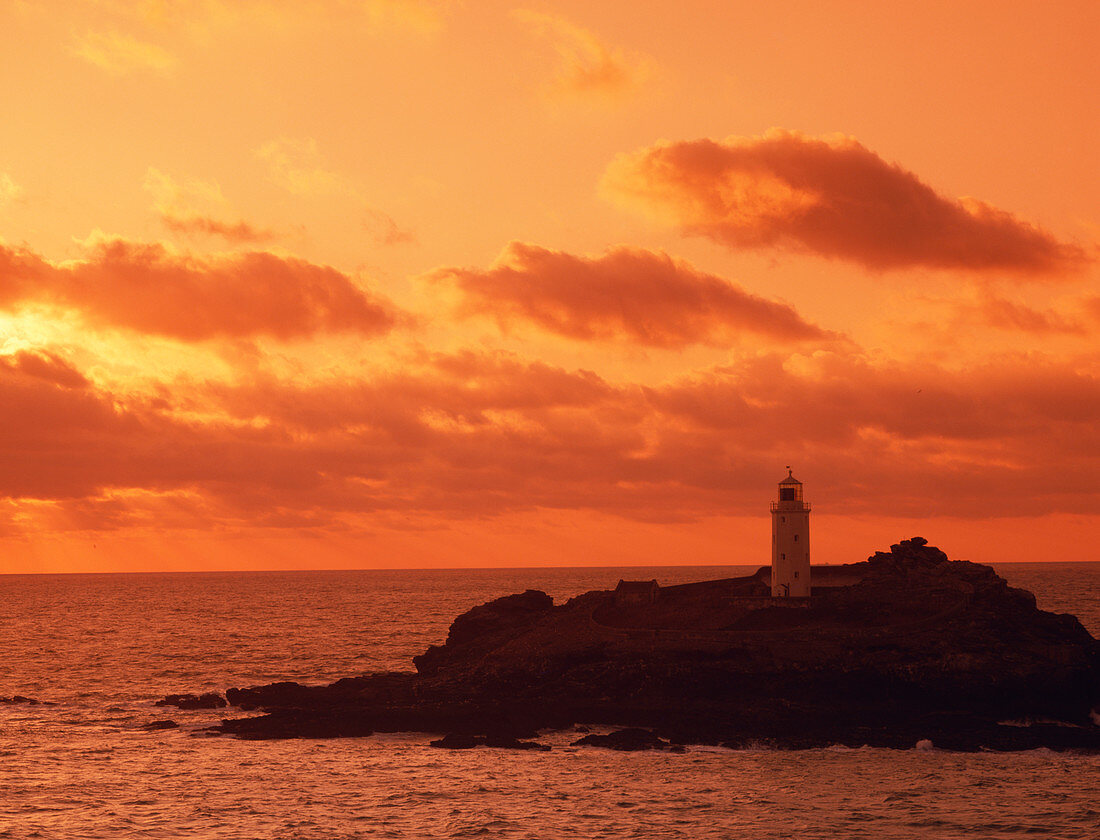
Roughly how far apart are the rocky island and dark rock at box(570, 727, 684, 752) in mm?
97

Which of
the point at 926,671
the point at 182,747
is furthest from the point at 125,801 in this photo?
the point at 926,671

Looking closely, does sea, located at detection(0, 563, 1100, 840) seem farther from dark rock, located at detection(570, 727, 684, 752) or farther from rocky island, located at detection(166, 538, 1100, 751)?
rocky island, located at detection(166, 538, 1100, 751)

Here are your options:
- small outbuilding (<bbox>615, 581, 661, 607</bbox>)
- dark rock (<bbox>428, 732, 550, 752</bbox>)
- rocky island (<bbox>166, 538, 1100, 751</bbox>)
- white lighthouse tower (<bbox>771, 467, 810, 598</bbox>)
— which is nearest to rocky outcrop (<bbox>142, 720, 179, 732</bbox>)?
rocky island (<bbox>166, 538, 1100, 751</bbox>)

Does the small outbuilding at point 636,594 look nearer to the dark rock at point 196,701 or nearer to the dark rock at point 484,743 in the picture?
the dark rock at point 484,743

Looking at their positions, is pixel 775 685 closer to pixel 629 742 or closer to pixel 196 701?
pixel 629 742

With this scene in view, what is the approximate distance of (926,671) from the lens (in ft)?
189

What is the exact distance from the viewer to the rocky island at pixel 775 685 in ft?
180

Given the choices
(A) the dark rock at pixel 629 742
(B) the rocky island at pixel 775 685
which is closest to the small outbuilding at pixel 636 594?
(B) the rocky island at pixel 775 685

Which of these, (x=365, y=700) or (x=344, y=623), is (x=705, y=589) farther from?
(x=344, y=623)

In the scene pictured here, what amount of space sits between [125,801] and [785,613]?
37685 millimetres

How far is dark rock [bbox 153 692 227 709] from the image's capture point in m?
70.2

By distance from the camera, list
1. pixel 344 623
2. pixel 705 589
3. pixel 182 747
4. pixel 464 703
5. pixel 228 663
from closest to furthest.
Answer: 1. pixel 182 747
2. pixel 464 703
3. pixel 705 589
4. pixel 228 663
5. pixel 344 623

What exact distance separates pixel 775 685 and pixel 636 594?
21.5 m

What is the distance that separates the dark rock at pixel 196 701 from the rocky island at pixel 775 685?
1.17m
